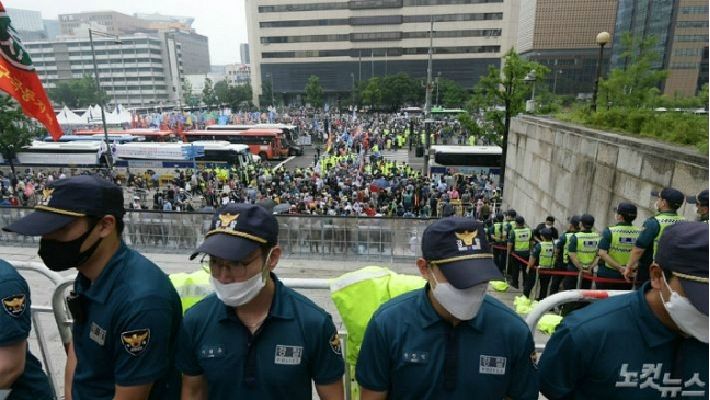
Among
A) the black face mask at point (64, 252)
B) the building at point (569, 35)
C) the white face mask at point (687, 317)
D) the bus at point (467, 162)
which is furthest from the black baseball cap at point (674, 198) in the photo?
the building at point (569, 35)

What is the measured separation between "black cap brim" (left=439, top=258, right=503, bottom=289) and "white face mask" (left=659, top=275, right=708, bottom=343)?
2.27 feet

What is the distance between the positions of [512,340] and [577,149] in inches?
413

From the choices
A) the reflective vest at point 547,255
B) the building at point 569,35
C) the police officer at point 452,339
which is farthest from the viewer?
the building at point 569,35

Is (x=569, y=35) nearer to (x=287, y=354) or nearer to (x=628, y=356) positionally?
(x=628, y=356)

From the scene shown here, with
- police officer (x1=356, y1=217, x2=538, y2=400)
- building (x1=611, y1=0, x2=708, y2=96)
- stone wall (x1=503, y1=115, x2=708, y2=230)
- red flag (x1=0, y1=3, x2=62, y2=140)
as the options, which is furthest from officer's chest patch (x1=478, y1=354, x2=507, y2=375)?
building (x1=611, y1=0, x2=708, y2=96)

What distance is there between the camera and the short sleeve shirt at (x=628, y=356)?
6.24 feet

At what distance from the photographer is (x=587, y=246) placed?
6.64 m

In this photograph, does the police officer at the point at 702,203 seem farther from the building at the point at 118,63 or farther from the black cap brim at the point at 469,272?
the building at the point at 118,63

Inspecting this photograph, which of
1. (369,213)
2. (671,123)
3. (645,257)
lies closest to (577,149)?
(671,123)

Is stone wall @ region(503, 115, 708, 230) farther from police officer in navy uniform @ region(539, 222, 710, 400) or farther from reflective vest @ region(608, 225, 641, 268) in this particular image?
police officer in navy uniform @ region(539, 222, 710, 400)

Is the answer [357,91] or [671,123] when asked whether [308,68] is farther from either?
[671,123]

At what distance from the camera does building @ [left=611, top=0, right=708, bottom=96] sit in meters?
68.2

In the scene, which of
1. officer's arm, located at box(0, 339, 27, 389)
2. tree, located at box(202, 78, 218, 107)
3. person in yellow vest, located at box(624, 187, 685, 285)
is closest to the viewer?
officer's arm, located at box(0, 339, 27, 389)

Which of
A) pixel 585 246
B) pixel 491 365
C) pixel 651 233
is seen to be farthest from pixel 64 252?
pixel 585 246
